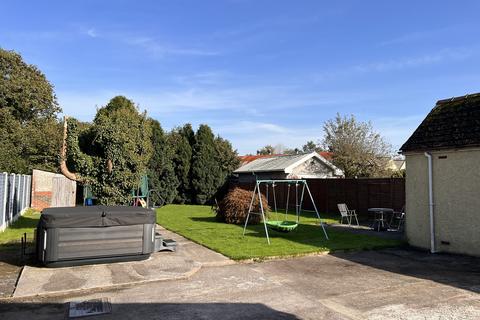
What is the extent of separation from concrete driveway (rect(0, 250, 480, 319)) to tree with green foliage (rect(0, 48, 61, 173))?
27.2 meters

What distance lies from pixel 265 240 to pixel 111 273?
5.44 m

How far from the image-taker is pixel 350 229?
1567cm

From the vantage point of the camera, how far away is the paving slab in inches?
277

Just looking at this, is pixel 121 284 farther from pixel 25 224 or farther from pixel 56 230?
pixel 25 224

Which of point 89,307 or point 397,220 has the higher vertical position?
point 397,220

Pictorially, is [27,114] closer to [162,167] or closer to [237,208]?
[162,167]

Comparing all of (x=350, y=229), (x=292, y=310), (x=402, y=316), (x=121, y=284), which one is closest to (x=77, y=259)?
(x=121, y=284)

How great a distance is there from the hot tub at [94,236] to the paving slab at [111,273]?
0.22 metres

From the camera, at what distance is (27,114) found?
33.7m

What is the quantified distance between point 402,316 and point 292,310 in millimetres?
1568

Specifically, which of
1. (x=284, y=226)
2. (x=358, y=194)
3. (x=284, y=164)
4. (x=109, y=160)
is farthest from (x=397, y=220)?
(x=284, y=164)

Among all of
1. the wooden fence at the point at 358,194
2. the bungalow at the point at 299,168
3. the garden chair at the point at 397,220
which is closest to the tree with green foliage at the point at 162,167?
the bungalow at the point at 299,168

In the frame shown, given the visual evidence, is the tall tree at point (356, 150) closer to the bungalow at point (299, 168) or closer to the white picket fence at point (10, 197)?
the bungalow at point (299, 168)

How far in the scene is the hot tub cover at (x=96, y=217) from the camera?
8.19 metres
